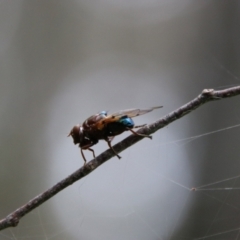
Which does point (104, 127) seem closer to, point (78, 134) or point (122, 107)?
point (78, 134)

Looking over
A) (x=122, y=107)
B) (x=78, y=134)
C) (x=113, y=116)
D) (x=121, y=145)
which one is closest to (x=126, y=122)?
(x=113, y=116)

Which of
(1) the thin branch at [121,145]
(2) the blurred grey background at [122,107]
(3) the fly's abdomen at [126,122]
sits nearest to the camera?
(1) the thin branch at [121,145]

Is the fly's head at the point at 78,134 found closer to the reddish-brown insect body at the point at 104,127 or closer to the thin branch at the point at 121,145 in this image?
the reddish-brown insect body at the point at 104,127

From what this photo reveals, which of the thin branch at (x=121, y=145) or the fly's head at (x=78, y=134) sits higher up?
the thin branch at (x=121, y=145)

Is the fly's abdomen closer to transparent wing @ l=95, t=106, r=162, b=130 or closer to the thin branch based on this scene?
transparent wing @ l=95, t=106, r=162, b=130

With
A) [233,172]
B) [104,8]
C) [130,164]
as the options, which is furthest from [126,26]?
[233,172]

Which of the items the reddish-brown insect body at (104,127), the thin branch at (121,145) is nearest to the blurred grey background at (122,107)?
the reddish-brown insect body at (104,127)
